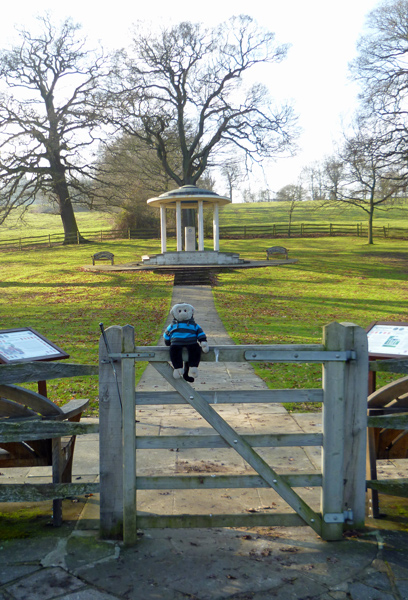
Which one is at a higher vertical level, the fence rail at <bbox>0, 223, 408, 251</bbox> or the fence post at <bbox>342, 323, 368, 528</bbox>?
the fence rail at <bbox>0, 223, 408, 251</bbox>

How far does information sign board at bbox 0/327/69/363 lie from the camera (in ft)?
14.7

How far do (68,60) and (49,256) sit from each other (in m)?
13.9

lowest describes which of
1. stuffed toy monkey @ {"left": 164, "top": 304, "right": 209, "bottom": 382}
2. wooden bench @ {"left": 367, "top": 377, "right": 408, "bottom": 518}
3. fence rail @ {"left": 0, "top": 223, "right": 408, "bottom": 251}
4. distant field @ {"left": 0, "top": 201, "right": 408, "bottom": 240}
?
wooden bench @ {"left": 367, "top": 377, "right": 408, "bottom": 518}

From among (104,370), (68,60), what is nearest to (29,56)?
(68,60)

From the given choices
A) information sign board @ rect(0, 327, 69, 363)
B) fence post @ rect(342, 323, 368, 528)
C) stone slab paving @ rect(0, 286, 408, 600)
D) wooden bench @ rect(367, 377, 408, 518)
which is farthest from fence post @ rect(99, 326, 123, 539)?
wooden bench @ rect(367, 377, 408, 518)

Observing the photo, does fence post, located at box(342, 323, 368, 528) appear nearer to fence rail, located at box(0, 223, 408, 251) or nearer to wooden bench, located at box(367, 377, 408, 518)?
wooden bench, located at box(367, 377, 408, 518)

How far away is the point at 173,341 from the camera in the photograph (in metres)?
3.80

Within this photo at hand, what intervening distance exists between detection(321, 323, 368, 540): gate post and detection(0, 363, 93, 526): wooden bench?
5.95 feet

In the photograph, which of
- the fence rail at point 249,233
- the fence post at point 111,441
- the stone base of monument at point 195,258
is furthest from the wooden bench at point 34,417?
the fence rail at point 249,233

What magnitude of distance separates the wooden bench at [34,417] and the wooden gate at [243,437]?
42 cm

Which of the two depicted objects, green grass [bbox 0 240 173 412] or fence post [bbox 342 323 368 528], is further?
green grass [bbox 0 240 173 412]

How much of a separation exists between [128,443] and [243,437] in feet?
2.70

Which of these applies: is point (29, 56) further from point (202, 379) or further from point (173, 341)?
point (173, 341)

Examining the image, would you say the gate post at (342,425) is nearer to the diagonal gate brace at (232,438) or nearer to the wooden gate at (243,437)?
the wooden gate at (243,437)
